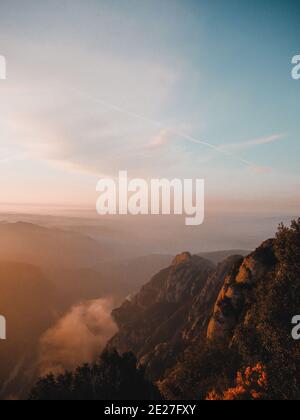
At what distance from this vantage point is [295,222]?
58781 mm

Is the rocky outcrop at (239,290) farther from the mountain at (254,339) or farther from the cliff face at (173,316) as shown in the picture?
the cliff face at (173,316)

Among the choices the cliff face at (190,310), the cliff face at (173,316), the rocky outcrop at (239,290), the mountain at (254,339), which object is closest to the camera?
the mountain at (254,339)

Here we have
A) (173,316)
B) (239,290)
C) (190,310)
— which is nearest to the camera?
(239,290)

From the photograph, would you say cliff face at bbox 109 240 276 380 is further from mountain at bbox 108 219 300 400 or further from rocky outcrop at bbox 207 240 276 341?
mountain at bbox 108 219 300 400

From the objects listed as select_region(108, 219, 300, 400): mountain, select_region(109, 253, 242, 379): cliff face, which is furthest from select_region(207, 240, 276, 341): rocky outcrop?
A: select_region(109, 253, 242, 379): cliff face

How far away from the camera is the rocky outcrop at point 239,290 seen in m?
66.9

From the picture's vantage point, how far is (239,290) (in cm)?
6894

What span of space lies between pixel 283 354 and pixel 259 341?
5.93 m

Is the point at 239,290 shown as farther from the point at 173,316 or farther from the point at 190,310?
the point at 173,316

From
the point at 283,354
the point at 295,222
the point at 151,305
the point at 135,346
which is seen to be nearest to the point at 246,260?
the point at 295,222

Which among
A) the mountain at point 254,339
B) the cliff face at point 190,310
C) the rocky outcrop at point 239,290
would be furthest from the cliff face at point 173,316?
the mountain at point 254,339

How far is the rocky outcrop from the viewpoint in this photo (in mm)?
66875

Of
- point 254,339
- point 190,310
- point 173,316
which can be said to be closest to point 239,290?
point 254,339
